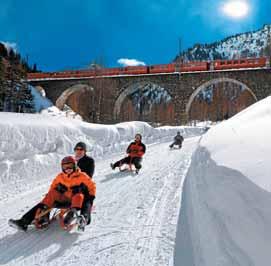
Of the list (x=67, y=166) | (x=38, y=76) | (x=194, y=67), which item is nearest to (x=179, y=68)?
(x=194, y=67)

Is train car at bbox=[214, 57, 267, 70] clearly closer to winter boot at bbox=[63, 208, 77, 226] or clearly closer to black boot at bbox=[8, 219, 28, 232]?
winter boot at bbox=[63, 208, 77, 226]

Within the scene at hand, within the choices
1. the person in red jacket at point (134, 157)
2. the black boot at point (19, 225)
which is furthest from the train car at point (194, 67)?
the black boot at point (19, 225)

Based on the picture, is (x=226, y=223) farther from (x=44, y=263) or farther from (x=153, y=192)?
(x=153, y=192)

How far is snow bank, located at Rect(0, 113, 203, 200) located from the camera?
23.0 feet

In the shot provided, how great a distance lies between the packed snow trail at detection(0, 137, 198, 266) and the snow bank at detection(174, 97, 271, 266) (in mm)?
296

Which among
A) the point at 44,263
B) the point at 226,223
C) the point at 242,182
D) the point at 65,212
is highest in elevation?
the point at 242,182

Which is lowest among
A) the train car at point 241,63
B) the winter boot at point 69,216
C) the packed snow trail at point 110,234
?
the packed snow trail at point 110,234

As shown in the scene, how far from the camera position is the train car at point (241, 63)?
32.6 metres

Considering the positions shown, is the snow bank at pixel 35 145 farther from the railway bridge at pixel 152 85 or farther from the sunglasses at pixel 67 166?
the railway bridge at pixel 152 85

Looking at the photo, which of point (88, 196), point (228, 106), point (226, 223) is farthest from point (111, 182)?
point (228, 106)

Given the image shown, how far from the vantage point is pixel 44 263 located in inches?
120

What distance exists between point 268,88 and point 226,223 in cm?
3397

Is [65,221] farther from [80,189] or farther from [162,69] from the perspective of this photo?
[162,69]

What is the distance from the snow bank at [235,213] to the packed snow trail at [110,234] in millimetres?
296
